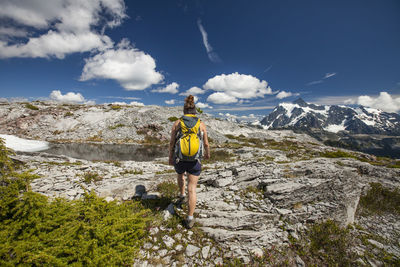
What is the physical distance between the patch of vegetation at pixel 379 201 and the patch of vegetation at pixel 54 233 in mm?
11293

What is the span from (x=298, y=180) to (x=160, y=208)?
660 cm

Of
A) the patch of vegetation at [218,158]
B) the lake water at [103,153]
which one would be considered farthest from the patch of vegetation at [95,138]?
the patch of vegetation at [218,158]

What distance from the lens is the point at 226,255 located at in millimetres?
4332

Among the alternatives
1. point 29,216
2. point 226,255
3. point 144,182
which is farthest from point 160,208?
point 29,216

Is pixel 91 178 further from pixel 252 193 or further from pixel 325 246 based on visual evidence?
pixel 325 246

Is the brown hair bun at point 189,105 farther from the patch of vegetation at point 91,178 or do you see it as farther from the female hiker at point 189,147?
the patch of vegetation at point 91,178

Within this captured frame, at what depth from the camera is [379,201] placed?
29.4ft

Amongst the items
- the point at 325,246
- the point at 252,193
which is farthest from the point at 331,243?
the point at 252,193

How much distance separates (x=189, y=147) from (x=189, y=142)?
0.48ft

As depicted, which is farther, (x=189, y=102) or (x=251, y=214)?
(x=251, y=214)

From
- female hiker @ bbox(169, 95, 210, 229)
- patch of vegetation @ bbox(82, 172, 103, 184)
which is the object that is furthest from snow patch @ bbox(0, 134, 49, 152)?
female hiker @ bbox(169, 95, 210, 229)

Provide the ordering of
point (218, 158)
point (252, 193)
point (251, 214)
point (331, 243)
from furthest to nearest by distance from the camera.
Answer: point (218, 158), point (252, 193), point (251, 214), point (331, 243)

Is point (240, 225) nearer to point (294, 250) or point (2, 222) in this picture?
point (294, 250)

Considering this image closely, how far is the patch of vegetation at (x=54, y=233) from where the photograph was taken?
266 cm
